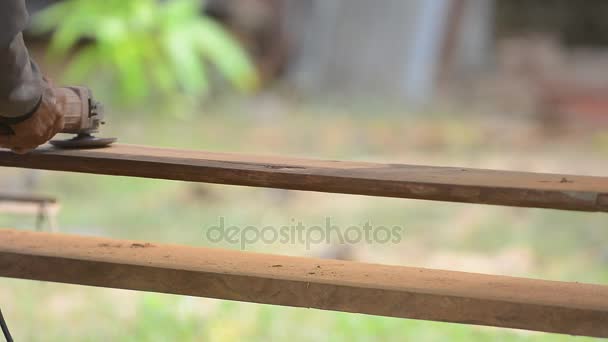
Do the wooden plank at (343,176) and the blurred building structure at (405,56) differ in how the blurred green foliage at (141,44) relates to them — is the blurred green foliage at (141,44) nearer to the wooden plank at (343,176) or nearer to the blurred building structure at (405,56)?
the blurred building structure at (405,56)

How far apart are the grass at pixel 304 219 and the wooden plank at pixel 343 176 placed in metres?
1.14

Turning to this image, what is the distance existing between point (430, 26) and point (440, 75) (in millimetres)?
394

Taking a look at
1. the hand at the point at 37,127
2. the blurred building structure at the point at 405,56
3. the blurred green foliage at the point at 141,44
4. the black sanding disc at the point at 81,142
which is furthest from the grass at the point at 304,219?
the hand at the point at 37,127

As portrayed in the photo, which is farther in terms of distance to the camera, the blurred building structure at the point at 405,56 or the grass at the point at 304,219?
the blurred building structure at the point at 405,56

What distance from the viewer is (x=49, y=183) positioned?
4.40 meters

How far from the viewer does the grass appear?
9.08ft

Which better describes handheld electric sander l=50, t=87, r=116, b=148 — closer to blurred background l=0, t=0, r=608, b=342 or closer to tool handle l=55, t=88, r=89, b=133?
tool handle l=55, t=88, r=89, b=133

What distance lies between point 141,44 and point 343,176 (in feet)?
12.7

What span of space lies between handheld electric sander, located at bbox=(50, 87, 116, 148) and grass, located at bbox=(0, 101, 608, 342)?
3.49ft

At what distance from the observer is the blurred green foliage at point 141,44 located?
5129mm

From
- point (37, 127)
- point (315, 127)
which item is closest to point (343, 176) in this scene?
point (37, 127)

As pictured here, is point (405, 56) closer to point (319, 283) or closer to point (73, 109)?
point (73, 109)

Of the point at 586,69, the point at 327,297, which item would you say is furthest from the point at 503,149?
the point at 327,297

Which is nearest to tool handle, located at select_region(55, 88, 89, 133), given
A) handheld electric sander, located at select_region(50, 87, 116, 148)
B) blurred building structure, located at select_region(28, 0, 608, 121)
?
handheld electric sander, located at select_region(50, 87, 116, 148)
